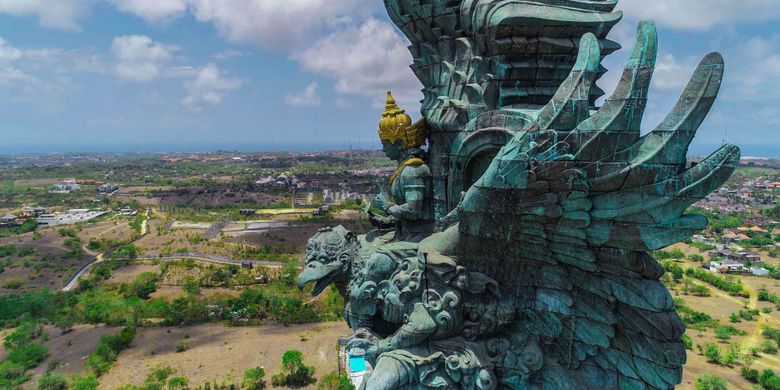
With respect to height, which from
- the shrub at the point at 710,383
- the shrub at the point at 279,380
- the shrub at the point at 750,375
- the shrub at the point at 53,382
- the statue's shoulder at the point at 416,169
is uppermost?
the statue's shoulder at the point at 416,169

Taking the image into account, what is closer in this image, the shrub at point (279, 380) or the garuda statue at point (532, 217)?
the garuda statue at point (532, 217)

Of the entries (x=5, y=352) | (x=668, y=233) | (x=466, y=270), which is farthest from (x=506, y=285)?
(x=5, y=352)

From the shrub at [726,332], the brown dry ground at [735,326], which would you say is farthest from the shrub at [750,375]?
the shrub at [726,332]

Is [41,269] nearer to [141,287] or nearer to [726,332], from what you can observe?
[141,287]

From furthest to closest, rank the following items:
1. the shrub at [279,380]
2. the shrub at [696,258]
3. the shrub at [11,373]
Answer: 1. the shrub at [696,258]
2. the shrub at [11,373]
3. the shrub at [279,380]

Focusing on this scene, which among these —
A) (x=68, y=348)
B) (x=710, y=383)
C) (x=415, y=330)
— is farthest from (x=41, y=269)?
(x=710, y=383)

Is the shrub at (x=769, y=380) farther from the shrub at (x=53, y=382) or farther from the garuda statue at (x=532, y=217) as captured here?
the shrub at (x=53, y=382)
